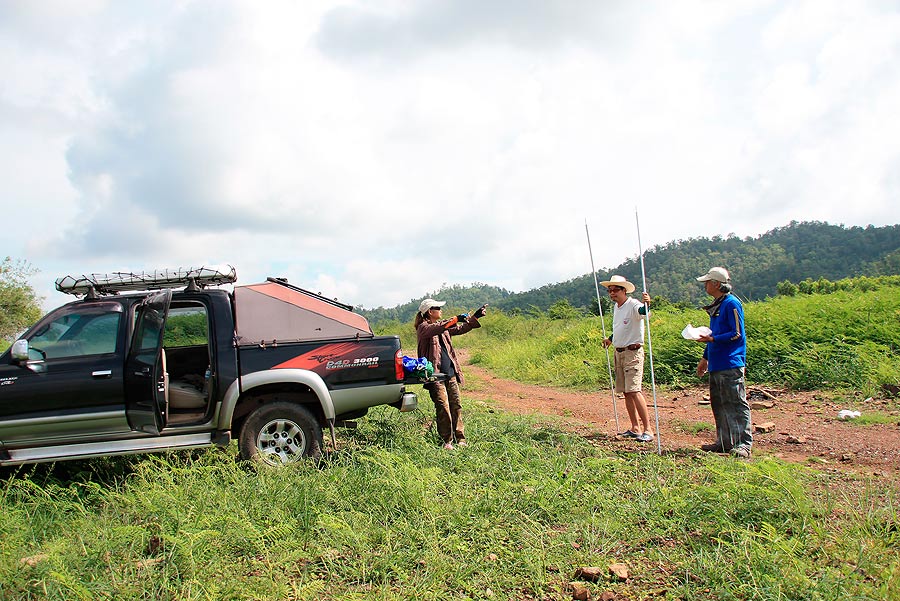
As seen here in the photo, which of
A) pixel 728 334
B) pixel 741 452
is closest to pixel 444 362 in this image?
pixel 728 334

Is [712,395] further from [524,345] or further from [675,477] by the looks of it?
[524,345]

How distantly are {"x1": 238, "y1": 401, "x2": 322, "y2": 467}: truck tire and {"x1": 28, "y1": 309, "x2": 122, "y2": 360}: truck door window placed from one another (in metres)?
1.46

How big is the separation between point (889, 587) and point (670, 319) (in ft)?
38.2

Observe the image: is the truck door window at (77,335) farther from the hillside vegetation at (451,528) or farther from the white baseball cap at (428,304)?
the white baseball cap at (428,304)

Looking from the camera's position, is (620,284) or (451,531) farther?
(620,284)

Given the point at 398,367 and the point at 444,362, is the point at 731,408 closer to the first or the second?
the point at 444,362

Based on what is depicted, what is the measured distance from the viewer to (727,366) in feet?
19.7

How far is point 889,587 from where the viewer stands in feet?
10.1

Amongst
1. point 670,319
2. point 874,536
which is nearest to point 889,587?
point 874,536

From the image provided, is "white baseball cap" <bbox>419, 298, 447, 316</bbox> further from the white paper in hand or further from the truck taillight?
the white paper in hand

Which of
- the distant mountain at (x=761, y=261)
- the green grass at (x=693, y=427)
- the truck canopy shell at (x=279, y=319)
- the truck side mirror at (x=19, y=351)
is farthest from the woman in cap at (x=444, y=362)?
the distant mountain at (x=761, y=261)

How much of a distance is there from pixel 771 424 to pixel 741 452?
1.94 meters

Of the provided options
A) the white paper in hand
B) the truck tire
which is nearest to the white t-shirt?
the white paper in hand

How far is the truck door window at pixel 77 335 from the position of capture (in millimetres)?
5461
